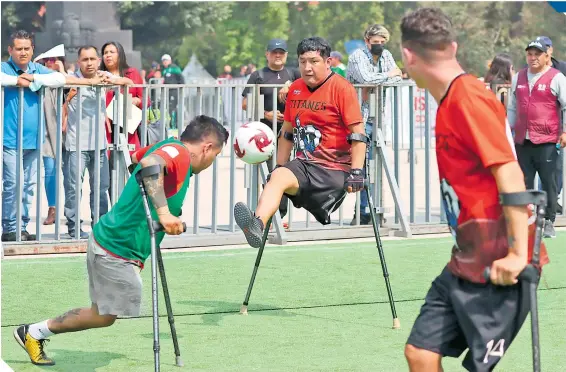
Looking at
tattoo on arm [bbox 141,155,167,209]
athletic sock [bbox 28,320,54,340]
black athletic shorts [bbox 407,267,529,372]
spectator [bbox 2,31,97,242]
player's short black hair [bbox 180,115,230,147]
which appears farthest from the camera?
spectator [bbox 2,31,97,242]

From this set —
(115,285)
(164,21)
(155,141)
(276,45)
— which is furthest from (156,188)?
(164,21)

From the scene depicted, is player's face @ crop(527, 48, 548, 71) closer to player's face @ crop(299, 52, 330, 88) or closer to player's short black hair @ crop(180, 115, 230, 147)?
player's face @ crop(299, 52, 330, 88)

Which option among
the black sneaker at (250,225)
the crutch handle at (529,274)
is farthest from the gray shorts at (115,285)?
the crutch handle at (529,274)

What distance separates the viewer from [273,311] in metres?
9.01

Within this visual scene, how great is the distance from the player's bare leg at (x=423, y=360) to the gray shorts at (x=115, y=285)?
91.0 inches

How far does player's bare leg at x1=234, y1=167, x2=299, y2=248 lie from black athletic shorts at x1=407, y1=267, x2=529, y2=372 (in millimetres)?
3217

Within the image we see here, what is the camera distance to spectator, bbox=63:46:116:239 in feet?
38.6

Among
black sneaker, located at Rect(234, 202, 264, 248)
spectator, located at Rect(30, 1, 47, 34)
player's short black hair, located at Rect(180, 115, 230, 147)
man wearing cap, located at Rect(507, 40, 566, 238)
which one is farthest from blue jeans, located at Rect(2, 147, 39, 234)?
spectator, located at Rect(30, 1, 47, 34)

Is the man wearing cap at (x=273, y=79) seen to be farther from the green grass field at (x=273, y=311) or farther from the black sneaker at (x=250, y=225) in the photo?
the black sneaker at (x=250, y=225)

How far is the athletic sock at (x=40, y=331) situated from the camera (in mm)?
7219

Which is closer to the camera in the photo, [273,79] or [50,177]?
[50,177]

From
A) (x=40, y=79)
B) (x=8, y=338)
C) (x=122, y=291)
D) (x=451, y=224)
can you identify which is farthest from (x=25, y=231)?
(x=451, y=224)

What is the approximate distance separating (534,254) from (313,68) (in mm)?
4360

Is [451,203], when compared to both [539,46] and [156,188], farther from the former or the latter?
[539,46]
